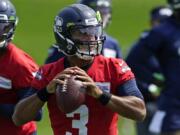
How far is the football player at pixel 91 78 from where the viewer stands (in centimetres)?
659

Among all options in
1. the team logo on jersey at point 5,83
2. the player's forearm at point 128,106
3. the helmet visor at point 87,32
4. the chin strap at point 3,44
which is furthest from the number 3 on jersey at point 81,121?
the chin strap at point 3,44

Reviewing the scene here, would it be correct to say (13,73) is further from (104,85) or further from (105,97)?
(105,97)

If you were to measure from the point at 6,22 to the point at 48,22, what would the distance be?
63.2 ft

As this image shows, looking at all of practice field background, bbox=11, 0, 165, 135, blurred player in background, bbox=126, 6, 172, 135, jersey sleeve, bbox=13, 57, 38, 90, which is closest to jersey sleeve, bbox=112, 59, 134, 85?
jersey sleeve, bbox=13, 57, 38, 90

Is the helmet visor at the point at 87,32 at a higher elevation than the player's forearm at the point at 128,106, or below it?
higher

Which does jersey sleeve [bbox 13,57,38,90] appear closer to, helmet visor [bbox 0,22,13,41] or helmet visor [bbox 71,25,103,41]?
helmet visor [bbox 0,22,13,41]

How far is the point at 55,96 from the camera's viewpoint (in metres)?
6.74

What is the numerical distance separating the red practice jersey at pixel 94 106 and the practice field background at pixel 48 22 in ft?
44.7

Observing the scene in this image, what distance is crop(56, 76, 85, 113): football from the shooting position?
249 inches

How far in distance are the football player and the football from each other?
13 centimetres

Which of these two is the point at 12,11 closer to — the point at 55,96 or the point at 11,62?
the point at 11,62

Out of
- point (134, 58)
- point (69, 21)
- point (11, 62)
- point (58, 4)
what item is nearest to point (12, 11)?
point (11, 62)

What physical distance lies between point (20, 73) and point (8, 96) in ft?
0.82

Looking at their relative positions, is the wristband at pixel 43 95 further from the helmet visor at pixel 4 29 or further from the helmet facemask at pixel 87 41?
the helmet visor at pixel 4 29
